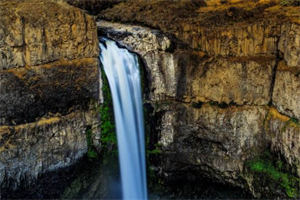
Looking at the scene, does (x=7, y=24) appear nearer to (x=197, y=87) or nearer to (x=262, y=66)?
(x=197, y=87)

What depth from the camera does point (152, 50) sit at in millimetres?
7473

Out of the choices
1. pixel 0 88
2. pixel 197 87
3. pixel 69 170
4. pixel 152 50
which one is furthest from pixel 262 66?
pixel 0 88

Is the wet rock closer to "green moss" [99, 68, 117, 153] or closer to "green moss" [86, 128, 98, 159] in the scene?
"green moss" [99, 68, 117, 153]

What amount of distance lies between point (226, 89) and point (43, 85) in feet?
14.1


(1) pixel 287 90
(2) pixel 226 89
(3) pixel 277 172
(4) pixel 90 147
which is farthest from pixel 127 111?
(3) pixel 277 172

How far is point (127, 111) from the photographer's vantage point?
746 centimetres

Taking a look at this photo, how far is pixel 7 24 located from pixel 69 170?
3544mm

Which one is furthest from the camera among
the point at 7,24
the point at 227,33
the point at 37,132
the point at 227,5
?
the point at 227,5

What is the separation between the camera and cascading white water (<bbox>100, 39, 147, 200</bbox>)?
7.36 m

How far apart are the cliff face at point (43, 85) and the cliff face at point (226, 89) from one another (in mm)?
1624

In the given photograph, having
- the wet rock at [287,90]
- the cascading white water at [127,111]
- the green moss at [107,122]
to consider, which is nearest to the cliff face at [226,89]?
the wet rock at [287,90]

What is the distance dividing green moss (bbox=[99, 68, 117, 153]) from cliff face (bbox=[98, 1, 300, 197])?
106 cm

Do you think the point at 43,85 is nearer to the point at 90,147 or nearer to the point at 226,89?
the point at 90,147

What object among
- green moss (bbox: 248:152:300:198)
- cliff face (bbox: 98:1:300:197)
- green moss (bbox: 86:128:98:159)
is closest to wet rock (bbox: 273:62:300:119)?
cliff face (bbox: 98:1:300:197)
